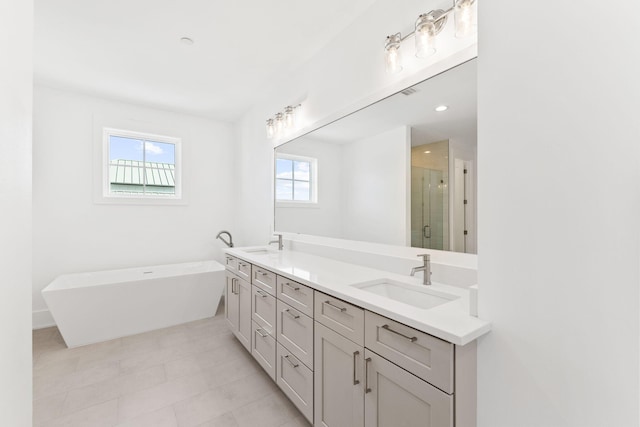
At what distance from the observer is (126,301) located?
2848mm

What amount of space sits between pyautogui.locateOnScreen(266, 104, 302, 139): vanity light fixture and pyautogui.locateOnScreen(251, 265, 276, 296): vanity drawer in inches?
57.7

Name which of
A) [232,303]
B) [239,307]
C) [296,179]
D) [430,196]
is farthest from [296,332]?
[296,179]

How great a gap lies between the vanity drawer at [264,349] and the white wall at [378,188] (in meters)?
0.97

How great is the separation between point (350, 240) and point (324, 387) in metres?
1.05

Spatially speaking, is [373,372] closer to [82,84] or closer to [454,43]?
[454,43]

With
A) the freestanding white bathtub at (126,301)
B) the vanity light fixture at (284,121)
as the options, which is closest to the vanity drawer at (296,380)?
the freestanding white bathtub at (126,301)

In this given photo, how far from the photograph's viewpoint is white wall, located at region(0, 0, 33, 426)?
0.69 metres

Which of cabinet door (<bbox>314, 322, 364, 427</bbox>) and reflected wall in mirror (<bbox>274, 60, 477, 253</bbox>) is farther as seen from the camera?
reflected wall in mirror (<bbox>274, 60, 477, 253</bbox>)

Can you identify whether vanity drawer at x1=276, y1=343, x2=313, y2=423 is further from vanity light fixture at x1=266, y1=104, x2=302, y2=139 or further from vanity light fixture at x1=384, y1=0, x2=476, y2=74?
vanity light fixture at x1=266, y1=104, x2=302, y2=139

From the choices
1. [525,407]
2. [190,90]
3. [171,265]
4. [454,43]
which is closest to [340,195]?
[454,43]

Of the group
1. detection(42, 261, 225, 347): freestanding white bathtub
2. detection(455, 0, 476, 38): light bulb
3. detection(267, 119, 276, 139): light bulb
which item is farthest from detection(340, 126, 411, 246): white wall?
detection(42, 261, 225, 347): freestanding white bathtub

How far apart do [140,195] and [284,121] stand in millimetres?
2351

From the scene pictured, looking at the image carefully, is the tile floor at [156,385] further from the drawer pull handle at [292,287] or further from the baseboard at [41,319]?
the drawer pull handle at [292,287]

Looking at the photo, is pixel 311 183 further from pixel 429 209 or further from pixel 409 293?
pixel 409 293
